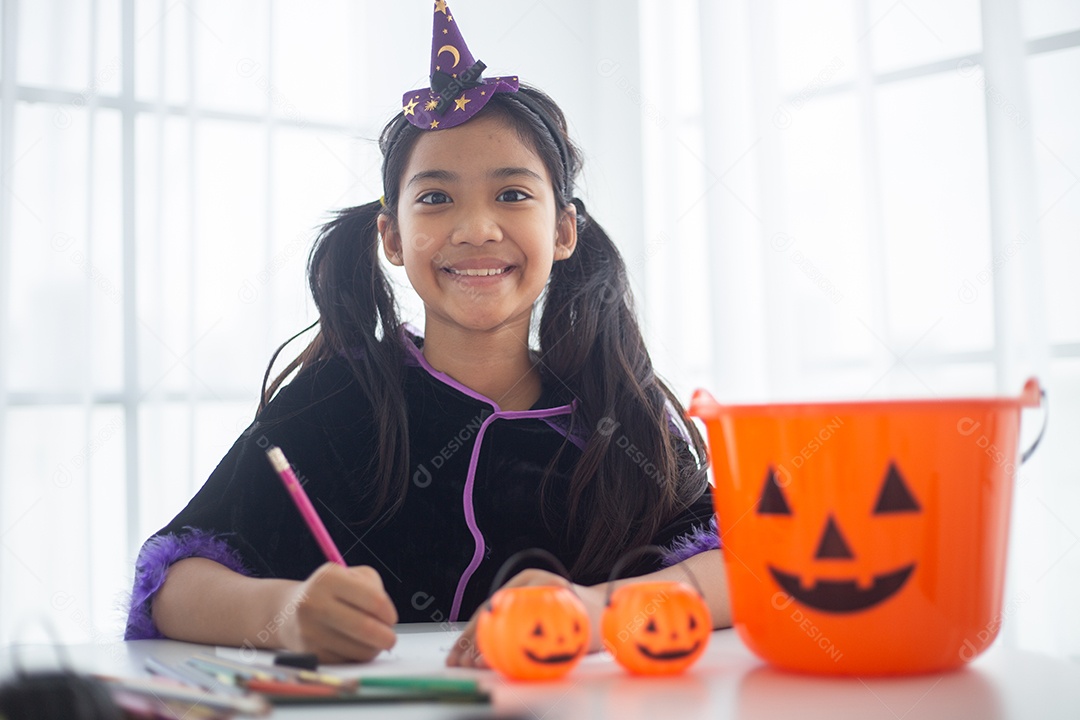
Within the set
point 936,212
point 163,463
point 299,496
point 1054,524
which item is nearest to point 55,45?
point 163,463

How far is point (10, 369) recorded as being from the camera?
82.5 inches

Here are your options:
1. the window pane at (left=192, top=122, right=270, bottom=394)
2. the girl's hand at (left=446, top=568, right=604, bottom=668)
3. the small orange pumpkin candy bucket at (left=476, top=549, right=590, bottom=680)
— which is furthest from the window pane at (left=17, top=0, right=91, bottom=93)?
the small orange pumpkin candy bucket at (left=476, top=549, right=590, bottom=680)

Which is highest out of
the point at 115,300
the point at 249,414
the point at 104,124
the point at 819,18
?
the point at 819,18

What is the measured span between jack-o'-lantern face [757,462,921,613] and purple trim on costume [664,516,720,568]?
40cm

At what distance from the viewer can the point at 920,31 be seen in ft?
6.98

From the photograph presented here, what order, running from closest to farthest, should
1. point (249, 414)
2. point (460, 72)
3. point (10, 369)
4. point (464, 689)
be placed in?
1. point (464, 689)
2. point (460, 72)
3. point (10, 369)
4. point (249, 414)

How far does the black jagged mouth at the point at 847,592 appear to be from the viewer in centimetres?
53

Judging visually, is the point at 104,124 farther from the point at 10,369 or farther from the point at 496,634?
the point at 496,634

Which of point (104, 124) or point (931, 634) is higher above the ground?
point (104, 124)

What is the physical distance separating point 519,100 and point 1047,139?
130 centimetres

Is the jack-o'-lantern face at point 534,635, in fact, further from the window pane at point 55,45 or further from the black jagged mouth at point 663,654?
the window pane at point 55,45

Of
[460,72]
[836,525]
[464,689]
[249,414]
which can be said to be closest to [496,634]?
[464,689]

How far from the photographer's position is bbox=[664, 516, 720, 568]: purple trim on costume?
3.11 feet

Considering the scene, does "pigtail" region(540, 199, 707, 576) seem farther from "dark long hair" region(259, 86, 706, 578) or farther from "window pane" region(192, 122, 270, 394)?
"window pane" region(192, 122, 270, 394)
